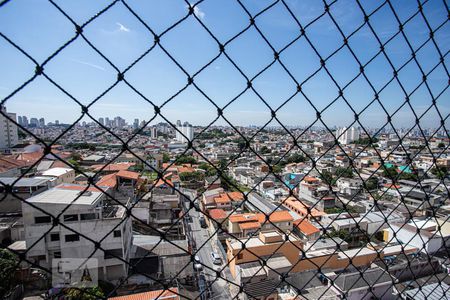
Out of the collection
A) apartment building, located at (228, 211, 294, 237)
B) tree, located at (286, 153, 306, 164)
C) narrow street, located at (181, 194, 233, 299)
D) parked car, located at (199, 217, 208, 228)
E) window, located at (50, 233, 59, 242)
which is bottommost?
narrow street, located at (181, 194, 233, 299)

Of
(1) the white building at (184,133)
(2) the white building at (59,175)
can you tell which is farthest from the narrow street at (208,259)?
(2) the white building at (59,175)

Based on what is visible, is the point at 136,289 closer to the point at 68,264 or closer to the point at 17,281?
the point at 68,264

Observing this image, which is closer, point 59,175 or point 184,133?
point 184,133

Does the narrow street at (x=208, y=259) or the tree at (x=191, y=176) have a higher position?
the tree at (x=191, y=176)

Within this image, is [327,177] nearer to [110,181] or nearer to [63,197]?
[110,181]

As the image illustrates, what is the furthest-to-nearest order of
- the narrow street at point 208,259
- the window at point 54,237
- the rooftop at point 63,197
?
the narrow street at point 208,259, the window at point 54,237, the rooftop at point 63,197

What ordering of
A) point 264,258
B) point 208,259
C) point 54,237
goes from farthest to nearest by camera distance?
1. point 208,259
2. point 264,258
3. point 54,237

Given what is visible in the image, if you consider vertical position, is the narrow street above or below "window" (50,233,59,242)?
below

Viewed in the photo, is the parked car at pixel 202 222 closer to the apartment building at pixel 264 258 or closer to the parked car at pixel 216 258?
the parked car at pixel 216 258

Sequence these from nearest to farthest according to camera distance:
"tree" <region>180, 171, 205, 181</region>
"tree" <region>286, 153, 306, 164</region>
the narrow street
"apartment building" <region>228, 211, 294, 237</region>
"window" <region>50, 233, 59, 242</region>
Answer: "window" <region>50, 233, 59, 242</region> → the narrow street → "apartment building" <region>228, 211, 294, 237</region> → "tree" <region>180, 171, 205, 181</region> → "tree" <region>286, 153, 306, 164</region>

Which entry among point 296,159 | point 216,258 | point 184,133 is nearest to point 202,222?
point 216,258

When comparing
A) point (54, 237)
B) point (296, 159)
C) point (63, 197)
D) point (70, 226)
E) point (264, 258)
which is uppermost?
point (63, 197)

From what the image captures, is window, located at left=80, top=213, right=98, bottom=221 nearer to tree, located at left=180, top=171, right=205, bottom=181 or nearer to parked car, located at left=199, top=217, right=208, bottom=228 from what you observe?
parked car, located at left=199, top=217, right=208, bottom=228

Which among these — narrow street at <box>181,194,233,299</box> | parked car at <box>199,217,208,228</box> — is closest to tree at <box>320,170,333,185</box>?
narrow street at <box>181,194,233,299</box>
